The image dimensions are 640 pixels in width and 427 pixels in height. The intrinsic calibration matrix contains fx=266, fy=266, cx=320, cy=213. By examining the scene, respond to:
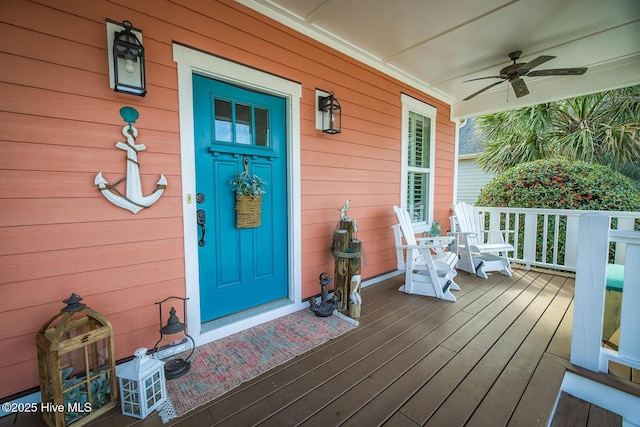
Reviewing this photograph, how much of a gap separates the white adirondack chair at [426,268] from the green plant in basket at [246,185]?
1.79 m

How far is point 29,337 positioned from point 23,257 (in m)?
0.44

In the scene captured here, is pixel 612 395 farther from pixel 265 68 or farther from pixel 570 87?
pixel 570 87

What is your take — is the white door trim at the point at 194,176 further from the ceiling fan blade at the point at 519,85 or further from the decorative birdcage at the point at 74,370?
the ceiling fan blade at the point at 519,85

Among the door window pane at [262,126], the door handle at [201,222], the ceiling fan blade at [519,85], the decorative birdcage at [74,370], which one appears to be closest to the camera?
the decorative birdcage at [74,370]

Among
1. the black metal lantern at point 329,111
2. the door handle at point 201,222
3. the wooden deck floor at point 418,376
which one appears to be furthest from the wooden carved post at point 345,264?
the door handle at point 201,222

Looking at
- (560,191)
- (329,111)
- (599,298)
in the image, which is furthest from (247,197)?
(560,191)

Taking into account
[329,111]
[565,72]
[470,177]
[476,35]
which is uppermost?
[476,35]

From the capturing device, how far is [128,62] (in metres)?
1.58

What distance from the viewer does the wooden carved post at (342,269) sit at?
99.8 inches

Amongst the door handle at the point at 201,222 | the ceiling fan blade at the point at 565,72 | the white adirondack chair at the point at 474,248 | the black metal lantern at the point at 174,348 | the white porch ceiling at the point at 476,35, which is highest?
the white porch ceiling at the point at 476,35

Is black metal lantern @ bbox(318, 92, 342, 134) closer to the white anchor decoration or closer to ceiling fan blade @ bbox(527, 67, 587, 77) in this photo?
the white anchor decoration

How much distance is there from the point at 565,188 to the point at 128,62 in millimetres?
5893

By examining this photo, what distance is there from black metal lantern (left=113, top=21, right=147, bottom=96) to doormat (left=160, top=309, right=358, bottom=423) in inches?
70.9

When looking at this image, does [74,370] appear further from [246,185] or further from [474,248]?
[474,248]
